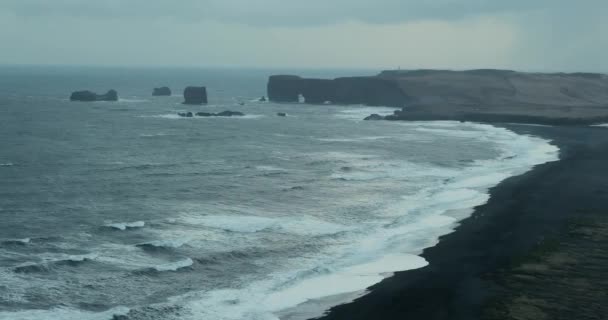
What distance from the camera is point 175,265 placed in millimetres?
38531

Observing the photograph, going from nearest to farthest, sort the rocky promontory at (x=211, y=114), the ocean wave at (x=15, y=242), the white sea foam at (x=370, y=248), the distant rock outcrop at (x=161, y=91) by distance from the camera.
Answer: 1. the white sea foam at (x=370, y=248)
2. the ocean wave at (x=15, y=242)
3. the rocky promontory at (x=211, y=114)
4. the distant rock outcrop at (x=161, y=91)

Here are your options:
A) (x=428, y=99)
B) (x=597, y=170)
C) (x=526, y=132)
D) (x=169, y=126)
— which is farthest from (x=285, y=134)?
(x=428, y=99)

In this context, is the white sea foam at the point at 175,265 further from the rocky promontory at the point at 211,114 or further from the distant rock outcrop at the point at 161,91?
the distant rock outcrop at the point at 161,91

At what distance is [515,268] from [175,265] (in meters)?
16.4

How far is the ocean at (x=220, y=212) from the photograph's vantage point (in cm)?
3441

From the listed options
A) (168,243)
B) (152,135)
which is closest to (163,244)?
(168,243)

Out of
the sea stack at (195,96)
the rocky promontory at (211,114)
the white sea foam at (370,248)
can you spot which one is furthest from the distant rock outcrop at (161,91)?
the white sea foam at (370,248)

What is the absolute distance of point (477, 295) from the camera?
34.6 meters

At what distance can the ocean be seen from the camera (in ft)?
113

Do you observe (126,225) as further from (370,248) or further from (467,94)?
(467,94)

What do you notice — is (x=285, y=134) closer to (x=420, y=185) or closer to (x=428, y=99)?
(x=420, y=185)

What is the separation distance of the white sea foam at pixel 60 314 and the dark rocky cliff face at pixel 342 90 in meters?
131

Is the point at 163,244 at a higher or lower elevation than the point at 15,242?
lower

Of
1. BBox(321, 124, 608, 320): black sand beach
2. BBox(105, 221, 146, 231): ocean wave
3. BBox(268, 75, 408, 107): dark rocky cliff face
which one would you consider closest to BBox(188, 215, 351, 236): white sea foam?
BBox(105, 221, 146, 231): ocean wave
